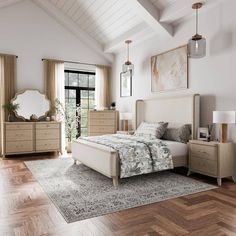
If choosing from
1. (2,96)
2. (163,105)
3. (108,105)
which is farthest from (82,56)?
(163,105)

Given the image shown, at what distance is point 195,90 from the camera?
4473mm

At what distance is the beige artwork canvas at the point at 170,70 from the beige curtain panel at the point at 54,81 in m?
2.49

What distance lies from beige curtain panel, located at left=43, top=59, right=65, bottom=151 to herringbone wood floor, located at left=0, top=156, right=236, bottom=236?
3499mm

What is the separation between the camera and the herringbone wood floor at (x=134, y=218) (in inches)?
86.4

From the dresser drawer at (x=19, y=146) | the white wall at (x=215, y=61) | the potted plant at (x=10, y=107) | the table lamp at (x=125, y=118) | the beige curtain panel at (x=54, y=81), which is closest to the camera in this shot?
the white wall at (x=215, y=61)

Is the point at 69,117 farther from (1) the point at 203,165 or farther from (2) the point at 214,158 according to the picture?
(2) the point at 214,158

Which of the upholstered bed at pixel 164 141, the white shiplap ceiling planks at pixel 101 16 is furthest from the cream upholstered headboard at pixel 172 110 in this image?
the white shiplap ceiling planks at pixel 101 16

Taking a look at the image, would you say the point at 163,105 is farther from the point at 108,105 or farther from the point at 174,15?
the point at 108,105

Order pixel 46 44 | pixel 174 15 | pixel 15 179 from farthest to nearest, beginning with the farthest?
1. pixel 46 44
2. pixel 174 15
3. pixel 15 179

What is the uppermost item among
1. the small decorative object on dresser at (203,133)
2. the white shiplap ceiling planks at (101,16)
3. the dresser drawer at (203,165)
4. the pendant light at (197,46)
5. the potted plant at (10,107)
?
the white shiplap ceiling planks at (101,16)

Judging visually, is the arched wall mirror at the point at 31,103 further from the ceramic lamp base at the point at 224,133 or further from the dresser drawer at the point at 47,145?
the ceramic lamp base at the point at 224,133

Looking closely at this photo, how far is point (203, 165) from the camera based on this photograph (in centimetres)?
382

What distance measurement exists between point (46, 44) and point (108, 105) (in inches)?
94.6

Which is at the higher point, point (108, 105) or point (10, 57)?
point (10, 57)
